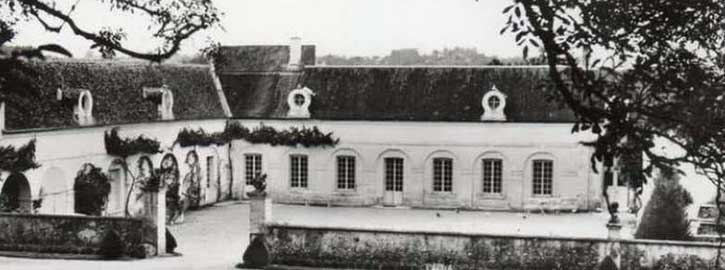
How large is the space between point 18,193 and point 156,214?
5592mm

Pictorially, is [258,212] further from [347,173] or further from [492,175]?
[492,175]

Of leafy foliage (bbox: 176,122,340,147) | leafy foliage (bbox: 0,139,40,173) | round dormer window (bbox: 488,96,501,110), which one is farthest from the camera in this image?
leafy foliage (bbox: 176,122,340,147)

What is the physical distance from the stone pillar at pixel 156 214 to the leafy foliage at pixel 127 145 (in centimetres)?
712

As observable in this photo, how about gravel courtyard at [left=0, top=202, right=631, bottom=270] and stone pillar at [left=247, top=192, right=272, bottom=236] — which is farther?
gravel courtyard at [left=0, top=202, right=631, bottom=270]

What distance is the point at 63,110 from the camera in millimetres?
27688

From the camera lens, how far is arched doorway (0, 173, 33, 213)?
25.6 m

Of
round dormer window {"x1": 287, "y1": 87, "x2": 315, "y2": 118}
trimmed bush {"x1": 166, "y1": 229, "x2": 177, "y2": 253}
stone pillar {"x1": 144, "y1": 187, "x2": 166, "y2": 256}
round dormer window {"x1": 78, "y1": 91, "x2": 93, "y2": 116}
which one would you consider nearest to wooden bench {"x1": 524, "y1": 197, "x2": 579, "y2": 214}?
→ round dormer window {"x1": 287, "y1": 87, "x2": 315, "y2": 118}

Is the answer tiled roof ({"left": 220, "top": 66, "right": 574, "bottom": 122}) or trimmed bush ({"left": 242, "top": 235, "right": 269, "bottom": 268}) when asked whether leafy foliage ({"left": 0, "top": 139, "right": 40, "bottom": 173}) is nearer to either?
trimmed bush ({"left": 242, "top": 235, "right": 269, "bottom": 268})

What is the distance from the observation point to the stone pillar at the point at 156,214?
22688 mm

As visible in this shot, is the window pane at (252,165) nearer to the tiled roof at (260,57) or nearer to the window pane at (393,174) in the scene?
the tiled roof at (260,57)

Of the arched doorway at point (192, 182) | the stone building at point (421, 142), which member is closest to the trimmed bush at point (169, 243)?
the arched doorway at point (192, 182)

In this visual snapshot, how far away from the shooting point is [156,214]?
22766 mm

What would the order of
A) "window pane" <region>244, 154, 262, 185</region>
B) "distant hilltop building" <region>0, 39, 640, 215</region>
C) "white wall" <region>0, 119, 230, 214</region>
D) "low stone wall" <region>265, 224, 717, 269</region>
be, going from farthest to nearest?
"window pane" <region>244, 154, 262, 185</region>, "distant hilltop building" <region>0, 39, 640, 215</region>, "white wall" <region>0, 119, 230, 214</region>, "low stone wall" <region>265, 224, 717, 269</region>

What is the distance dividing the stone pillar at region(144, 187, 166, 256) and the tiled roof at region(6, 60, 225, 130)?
4.39 meters
